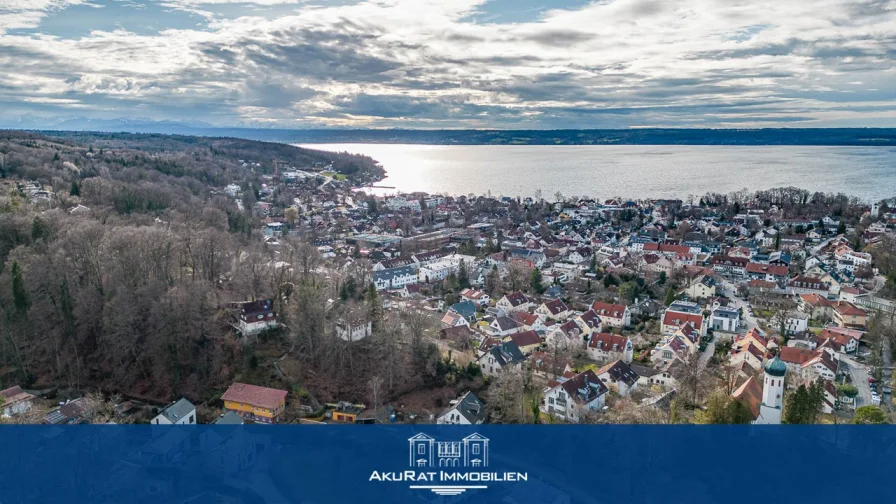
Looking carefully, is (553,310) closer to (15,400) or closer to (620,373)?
(620,373)

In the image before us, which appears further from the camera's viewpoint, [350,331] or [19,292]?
[350,331]

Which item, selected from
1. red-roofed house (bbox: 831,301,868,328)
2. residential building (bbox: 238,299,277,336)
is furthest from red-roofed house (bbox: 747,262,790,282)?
residential building (bbox: 238,299,277,336)

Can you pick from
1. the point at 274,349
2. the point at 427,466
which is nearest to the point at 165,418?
the point at 274,349

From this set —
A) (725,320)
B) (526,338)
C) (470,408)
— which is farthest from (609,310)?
(470,408)

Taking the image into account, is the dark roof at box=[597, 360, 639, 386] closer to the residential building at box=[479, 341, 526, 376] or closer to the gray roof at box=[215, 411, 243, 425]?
the residential building at box=[479, 341, 526, 376]

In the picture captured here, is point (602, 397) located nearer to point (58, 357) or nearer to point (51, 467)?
point (51, 467)
